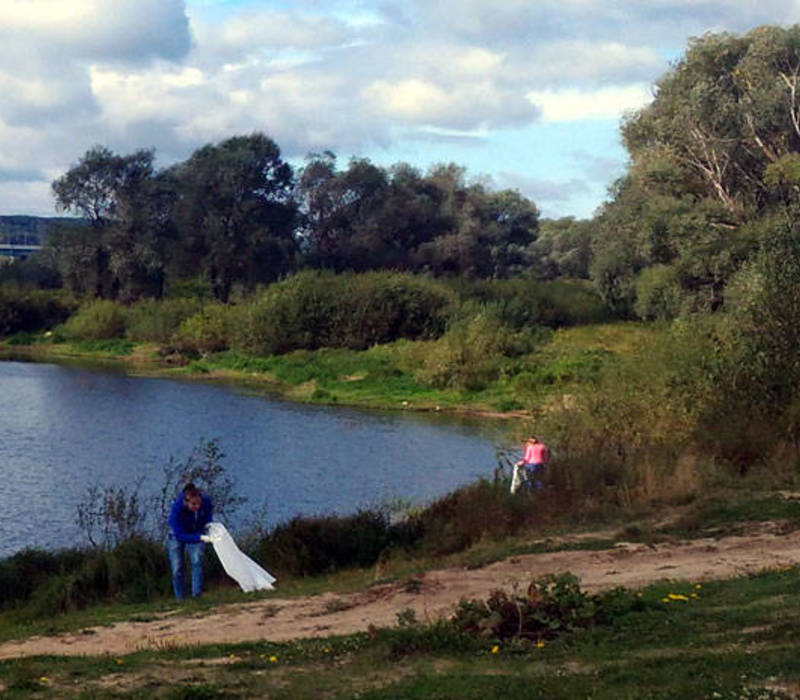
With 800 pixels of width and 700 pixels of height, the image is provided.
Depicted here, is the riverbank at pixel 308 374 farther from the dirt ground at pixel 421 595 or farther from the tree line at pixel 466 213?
the dirt ground at pixel 421 595

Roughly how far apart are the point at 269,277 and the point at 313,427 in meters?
44.6

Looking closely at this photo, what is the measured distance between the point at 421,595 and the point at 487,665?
4.62 metres

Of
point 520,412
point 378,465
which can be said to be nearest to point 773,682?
point 378,465

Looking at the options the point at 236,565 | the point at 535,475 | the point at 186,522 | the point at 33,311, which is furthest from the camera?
the point at 33,311

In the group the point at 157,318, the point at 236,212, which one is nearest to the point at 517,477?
the point at 157,318

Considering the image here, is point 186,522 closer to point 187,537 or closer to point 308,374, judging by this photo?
point 187,537

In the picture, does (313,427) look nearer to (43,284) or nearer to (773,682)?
(773,682)

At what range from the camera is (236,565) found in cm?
1645

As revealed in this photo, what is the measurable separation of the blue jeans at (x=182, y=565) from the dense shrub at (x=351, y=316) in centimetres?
5133

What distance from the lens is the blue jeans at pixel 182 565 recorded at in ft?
54.5

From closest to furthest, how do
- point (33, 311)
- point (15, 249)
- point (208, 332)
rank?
point (208, 332)
point (33, 311)
point (15, 249)

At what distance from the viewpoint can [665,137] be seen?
187 feet

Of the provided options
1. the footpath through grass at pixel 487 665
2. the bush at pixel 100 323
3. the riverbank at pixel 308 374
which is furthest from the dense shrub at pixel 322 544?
the bush at pixel 100 323

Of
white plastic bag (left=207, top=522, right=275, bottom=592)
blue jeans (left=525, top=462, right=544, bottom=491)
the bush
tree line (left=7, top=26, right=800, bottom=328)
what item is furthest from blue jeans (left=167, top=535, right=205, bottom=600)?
the bush
